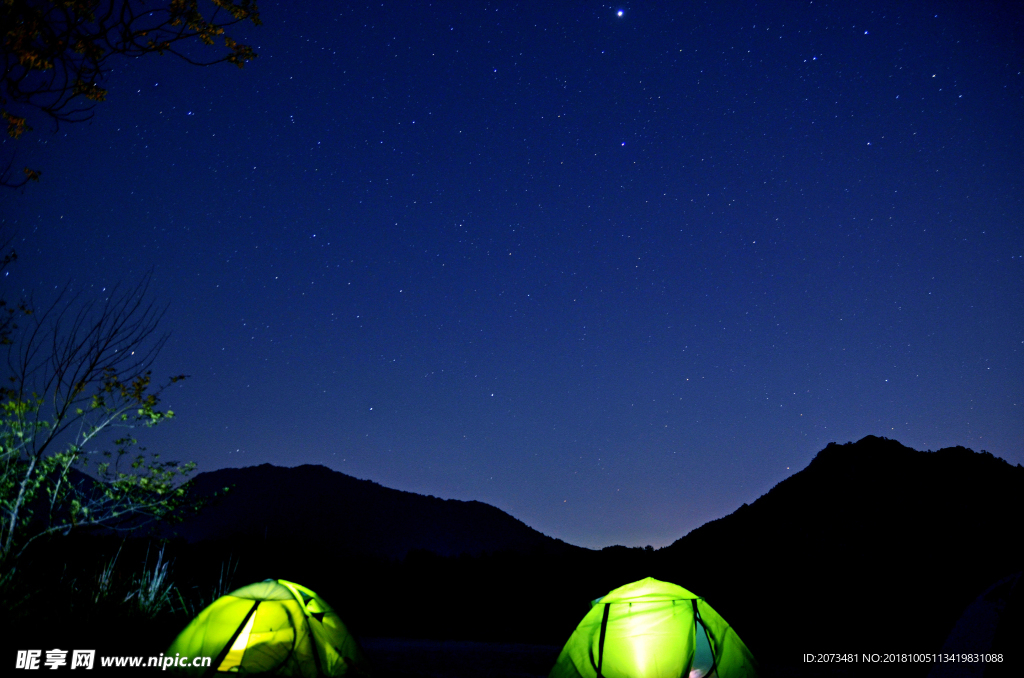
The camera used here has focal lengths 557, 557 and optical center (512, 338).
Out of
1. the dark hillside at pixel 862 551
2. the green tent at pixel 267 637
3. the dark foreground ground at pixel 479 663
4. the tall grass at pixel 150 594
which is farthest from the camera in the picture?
the dark hillside at pixel 862 551

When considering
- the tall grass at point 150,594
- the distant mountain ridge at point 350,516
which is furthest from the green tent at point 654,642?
the distant mountain ridge at point 350,516

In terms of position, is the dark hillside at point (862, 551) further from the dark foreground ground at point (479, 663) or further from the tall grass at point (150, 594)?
the tall grass at point (150, 594)

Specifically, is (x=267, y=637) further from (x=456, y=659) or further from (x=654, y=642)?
(x=456, y=659)

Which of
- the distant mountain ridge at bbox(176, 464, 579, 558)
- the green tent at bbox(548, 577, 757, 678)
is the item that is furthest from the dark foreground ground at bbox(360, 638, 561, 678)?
the distant mountain ridge at bbox(176, 464, 579, 558)

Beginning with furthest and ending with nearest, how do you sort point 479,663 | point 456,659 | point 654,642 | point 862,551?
point 862,551 < point 456,659 < point 479,663 < point 654,642

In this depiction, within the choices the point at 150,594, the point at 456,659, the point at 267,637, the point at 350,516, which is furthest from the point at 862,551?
the point at 350,516

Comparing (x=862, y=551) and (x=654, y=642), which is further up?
(x=654, y=642)

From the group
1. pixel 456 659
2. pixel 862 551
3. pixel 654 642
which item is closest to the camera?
pixel 654 642

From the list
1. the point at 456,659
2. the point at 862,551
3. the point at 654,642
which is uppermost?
the point at 654,642

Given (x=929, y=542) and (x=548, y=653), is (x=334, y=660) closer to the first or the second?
(x=548, y=653)
